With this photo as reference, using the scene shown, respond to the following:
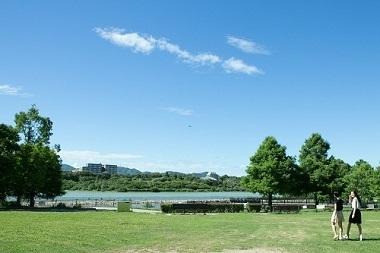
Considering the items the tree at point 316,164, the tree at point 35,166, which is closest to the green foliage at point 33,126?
the tree at point 35,166

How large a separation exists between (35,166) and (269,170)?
29.2m

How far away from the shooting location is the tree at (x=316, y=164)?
2977 inches

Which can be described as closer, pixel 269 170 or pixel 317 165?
pixel 269 170

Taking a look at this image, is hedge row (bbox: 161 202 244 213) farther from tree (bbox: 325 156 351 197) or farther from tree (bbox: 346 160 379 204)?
tree (bbox: 325 156 351 197)

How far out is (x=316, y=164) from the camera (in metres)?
76.8

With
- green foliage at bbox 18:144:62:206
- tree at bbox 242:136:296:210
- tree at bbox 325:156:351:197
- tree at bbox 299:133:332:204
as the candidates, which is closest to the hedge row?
tree at bbox 242:136:296:210

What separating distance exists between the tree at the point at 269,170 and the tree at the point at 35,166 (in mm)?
24760

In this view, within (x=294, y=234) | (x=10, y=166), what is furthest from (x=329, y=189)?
(x=294, y=234)

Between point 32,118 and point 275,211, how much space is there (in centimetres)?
3360

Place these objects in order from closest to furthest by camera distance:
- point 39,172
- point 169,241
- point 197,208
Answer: point 169,241, point 197,208, point 39,172

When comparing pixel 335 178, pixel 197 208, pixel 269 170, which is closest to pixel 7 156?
pixel 197 208

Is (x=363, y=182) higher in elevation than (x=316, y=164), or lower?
lower

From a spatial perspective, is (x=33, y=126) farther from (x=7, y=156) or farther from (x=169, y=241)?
(x=169, y=241)

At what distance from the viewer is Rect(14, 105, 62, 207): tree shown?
5837 centimetres
